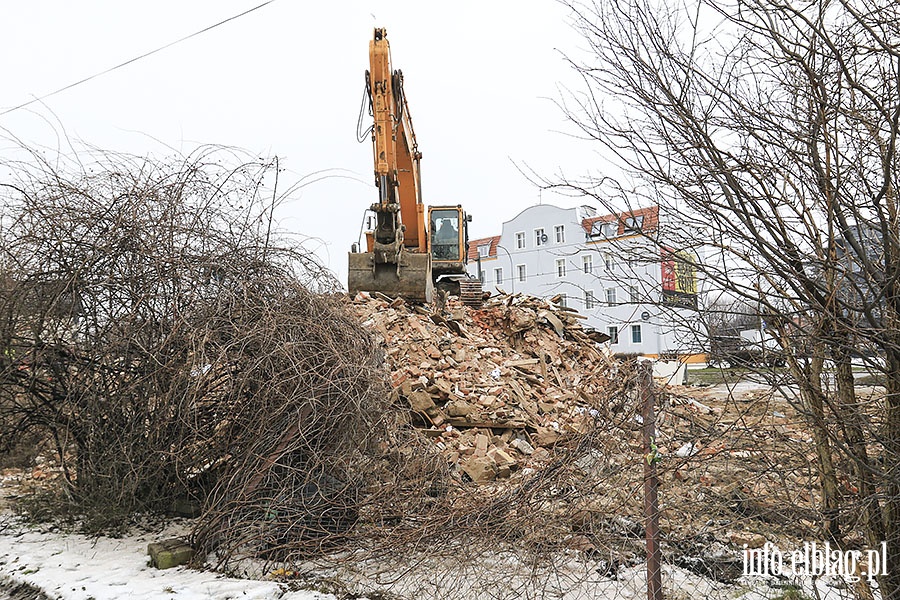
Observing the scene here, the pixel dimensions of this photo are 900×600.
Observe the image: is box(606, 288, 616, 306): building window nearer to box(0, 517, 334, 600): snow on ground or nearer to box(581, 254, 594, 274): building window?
box(581, 254, 594, 274): building window

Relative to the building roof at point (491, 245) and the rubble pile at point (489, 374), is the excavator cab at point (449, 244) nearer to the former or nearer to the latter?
the rubble pile at point (489, 374)

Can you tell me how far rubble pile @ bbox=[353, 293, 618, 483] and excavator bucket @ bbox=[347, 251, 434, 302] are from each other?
0.23 meters

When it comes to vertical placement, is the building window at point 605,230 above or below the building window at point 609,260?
above

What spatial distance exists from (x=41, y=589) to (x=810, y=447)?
5.11m

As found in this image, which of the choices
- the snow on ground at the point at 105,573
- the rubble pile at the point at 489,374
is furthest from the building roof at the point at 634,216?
the snow on ground at the point at 105,573

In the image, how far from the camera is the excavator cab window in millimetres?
16094

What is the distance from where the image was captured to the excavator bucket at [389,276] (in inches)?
468

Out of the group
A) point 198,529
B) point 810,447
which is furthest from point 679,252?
point 198,529

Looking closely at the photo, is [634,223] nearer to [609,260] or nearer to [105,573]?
[609,260]

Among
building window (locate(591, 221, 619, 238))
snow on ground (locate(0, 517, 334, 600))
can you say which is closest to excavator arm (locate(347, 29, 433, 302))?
snow on ground (locate(0, 517, 334, 600))

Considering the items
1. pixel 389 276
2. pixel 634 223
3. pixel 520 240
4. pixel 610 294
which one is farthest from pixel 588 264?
pixel 520 240

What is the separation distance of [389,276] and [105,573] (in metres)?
7.45

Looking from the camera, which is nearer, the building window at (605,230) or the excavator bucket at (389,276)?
the building window at (605,230)

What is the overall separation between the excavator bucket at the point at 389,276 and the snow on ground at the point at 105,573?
6310mm
